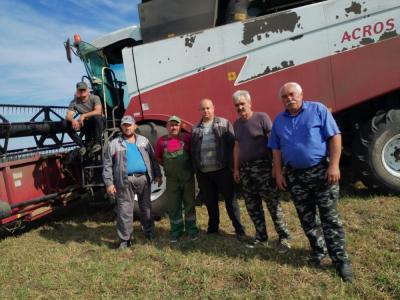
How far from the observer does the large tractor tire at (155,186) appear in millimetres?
5297

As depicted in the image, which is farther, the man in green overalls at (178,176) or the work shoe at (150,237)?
the work shoe at (150,237)

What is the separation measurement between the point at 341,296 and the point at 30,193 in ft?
14.0

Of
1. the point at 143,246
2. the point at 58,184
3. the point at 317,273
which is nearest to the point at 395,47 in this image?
the point at 317,273

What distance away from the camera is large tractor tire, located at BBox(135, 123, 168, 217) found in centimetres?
530

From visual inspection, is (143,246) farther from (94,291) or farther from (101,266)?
(94,291)

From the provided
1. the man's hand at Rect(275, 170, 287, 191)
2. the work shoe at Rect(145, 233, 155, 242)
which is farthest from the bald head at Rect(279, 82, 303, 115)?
the work shoe at Rect(145, 233, 155, 242)

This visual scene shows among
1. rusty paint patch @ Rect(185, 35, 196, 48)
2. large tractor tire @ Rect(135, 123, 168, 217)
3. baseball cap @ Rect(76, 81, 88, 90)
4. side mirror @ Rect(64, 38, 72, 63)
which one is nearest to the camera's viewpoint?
rusty paint patch @ Rect(185, 35, 196, 48)

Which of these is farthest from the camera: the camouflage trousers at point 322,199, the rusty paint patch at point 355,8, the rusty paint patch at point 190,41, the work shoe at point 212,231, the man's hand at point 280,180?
the rusty paint patch at point 190,41

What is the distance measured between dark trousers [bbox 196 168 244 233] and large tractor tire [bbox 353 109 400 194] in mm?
1794

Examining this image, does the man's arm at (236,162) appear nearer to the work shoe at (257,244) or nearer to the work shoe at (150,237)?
the work shoe at (257,244)

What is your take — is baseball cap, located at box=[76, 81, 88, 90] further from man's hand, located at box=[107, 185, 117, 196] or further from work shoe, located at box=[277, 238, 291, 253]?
work shoe, located at box=[277, 238, 291, 253]

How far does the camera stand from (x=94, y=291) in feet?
11.2

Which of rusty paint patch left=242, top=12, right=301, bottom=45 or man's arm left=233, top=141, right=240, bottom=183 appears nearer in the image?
man's arm left=233, top=141, right=240, bottom=183

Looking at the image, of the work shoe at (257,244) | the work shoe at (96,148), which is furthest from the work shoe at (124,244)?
the work shoe at (96,148)
